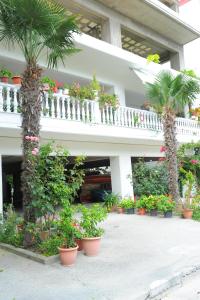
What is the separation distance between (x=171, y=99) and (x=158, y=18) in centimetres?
820

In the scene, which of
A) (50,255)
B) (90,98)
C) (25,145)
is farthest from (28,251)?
(90,98)

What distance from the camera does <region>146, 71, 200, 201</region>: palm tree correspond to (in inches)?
509

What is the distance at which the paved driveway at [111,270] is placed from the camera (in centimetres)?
499

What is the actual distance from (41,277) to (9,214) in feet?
11.2

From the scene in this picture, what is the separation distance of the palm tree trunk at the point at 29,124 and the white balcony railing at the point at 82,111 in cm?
72

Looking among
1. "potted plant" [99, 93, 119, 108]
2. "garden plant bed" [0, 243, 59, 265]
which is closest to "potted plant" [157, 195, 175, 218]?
"potted plant" [99, 93, 119, 108]

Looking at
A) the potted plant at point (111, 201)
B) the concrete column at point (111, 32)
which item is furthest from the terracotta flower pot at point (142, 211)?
the concrete column at point (111, 32)

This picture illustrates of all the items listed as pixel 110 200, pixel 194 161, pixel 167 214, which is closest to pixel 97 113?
pixel 110 200

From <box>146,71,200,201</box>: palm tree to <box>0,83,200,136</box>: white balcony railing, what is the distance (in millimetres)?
1501

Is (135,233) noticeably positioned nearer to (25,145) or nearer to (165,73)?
(25,145)

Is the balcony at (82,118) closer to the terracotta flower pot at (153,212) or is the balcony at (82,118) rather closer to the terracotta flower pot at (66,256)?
the terracotta flower pot at (153,212)

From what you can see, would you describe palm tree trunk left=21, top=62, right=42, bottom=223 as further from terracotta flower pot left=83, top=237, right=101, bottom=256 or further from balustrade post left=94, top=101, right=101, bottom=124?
balustrade post left=94, top=101, right=101, bottom=124

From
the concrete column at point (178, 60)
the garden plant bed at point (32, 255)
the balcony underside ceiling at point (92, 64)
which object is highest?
the concrete column at point (178, 60)

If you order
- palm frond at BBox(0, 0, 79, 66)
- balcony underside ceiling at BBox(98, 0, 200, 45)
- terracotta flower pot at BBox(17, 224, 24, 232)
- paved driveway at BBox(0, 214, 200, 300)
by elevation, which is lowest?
paved driveway at BBox(0, 214, 200, 300)
